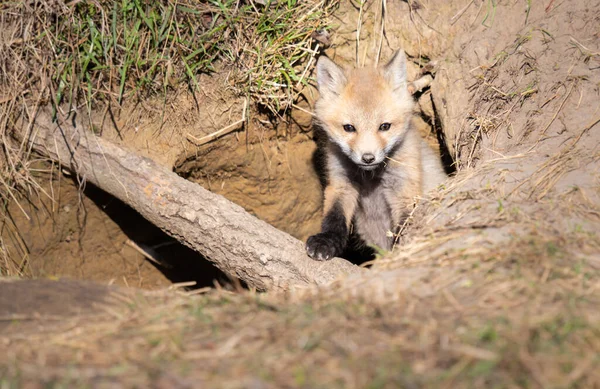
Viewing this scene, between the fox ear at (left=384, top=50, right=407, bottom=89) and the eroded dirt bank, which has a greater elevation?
the fox ear at (left=384, top=50, right=407, bottom=89)

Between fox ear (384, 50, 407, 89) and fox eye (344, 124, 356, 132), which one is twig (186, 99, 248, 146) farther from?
fox ear (384, 50, 407, 89)

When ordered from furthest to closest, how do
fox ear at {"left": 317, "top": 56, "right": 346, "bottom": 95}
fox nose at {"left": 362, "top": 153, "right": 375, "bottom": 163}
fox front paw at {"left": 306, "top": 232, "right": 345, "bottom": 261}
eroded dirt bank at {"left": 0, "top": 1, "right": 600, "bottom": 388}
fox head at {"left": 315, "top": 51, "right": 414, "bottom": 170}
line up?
fox ear at {"left": 317, "top": 56, "right": 346, "bottom": 95} → fox head at {"left": 315, "top": 51, "right": 414, "bottom": 170} → fox nose at {"left": 362, "top": 153, "right": 375, "bottom": 163} → fox front paw at {"left": 306, "top": 232, "right": 345, "bottom": 261} → eroded dirt bank at {"left": 0, "top": 1, "right": 600, "bottom": 388}

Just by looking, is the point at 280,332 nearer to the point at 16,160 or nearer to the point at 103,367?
the point at 103,367

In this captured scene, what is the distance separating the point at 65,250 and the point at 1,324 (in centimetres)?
274

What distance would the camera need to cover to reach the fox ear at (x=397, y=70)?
3.91 m

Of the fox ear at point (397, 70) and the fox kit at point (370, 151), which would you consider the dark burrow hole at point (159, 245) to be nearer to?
the fox kit at point (370, 151)

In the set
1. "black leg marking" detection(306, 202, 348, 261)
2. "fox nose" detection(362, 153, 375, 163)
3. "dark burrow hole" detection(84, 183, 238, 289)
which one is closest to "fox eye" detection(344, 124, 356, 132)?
"fox nose" detection(362, 153, 375, 163)

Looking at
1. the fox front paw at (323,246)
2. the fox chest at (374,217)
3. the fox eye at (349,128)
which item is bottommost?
the fox front paw at (323,246)

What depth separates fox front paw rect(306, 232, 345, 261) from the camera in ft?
11.1

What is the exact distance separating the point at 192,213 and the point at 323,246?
100 cm

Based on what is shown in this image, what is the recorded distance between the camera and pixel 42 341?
1.91 metres

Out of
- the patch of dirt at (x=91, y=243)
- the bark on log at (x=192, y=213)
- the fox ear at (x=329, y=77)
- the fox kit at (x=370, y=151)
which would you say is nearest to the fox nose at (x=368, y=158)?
the fox kit at (x=370, y=151)

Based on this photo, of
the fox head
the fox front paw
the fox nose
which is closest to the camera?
the fox front paw

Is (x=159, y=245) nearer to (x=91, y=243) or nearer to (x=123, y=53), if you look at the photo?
(x=91, y=243)
